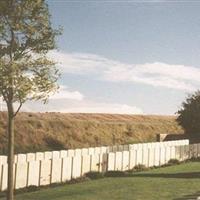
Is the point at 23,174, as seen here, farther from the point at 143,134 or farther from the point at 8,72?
the point at 143,134

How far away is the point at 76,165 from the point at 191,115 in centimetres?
3386

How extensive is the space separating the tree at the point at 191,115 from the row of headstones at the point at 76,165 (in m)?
18.9

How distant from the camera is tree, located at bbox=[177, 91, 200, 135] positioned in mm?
59250

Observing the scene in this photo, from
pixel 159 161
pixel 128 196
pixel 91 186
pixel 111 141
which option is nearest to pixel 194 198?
pixel 128 196

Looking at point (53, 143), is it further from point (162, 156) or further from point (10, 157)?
point (10, 157)

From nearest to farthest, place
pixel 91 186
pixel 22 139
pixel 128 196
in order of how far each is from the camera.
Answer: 1. pixel 128 196
2. pixel 91 186
3. pixel 22 139

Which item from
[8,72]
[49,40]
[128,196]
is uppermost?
[49,40]

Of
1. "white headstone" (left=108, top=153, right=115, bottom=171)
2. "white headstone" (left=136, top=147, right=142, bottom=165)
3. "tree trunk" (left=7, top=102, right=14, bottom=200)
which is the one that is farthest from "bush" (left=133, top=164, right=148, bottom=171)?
"tree trunk" (left=7, top=102, right=14, bottom=200)

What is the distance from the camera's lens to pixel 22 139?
181 ft

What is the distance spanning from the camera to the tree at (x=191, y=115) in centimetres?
5925

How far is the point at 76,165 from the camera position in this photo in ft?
92.0

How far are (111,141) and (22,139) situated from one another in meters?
17.1

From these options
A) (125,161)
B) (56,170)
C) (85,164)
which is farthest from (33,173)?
(125,161)

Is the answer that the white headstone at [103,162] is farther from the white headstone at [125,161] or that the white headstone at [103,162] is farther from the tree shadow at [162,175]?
the white headstone at [125,161]
